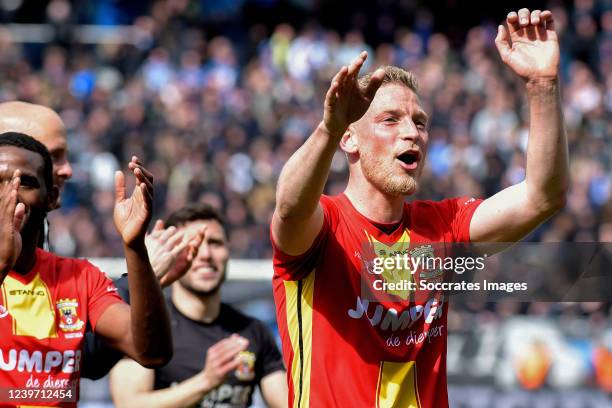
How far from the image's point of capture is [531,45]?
532cm

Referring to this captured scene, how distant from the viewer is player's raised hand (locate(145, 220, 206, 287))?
620cm

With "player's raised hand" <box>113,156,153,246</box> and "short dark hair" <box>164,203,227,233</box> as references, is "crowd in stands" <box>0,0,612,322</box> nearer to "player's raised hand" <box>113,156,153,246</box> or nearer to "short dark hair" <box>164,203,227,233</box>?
"short dark hair" <box>164,203,227,233</box>

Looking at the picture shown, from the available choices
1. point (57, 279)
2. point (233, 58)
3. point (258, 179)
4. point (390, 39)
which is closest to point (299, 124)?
point (258, 179)

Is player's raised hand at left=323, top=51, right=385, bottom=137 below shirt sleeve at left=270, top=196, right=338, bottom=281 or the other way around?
the other way around

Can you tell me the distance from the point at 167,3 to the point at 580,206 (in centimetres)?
1067

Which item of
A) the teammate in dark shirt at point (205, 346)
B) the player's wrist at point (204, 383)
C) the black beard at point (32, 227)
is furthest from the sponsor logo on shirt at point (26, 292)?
the teammate in dark shirt at point (205, 346)

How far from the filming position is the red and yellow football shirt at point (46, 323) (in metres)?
5.16

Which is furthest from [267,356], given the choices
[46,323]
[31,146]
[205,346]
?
[31,146]

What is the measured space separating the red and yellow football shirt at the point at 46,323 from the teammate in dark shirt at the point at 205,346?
2.04 metres

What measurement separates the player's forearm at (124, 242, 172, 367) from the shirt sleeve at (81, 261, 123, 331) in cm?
30

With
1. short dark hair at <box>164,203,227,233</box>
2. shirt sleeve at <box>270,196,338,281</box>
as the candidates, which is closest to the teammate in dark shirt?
short dark hair at <box>164,203,227,233</box>

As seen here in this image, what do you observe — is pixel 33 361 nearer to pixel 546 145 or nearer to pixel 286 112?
pixel 546 145

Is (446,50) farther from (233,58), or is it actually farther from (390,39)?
(233,58)

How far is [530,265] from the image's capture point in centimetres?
647
